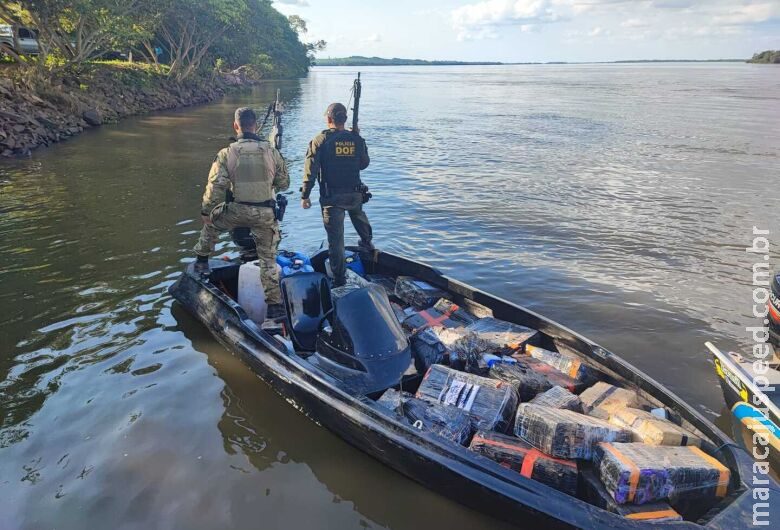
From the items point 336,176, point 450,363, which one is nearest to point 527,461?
point 450,363

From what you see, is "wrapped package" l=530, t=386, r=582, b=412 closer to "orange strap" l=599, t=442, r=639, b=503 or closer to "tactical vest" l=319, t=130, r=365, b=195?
"orange strap" l=599, t=442, r=639, b=503

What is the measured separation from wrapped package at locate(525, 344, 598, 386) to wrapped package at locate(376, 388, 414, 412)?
1613 millimetres

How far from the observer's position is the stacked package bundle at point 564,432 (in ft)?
13.5

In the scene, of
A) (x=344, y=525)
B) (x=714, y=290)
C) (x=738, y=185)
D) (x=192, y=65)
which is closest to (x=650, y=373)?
(x=714, y=290)

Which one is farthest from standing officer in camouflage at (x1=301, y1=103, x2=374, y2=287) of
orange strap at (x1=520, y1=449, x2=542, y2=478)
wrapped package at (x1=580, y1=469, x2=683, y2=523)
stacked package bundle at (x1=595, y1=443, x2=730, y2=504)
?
stacked package bundle at (x1=595, y1=443, x2=730, y2=504)

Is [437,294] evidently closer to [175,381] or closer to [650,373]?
[650,373]

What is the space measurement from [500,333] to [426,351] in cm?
102

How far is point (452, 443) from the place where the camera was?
406 centimetres

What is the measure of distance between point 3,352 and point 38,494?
290 cm

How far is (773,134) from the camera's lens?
25.6m

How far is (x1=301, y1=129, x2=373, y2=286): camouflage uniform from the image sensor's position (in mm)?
7199

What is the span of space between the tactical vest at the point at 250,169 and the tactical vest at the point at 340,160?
3.03 ft

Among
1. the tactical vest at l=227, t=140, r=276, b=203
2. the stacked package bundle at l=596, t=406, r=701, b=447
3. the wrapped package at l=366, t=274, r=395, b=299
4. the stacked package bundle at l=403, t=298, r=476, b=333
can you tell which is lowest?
the wrapped package at l=366, t=274, r=395, b=299
